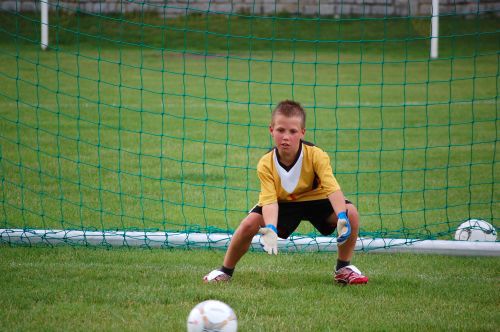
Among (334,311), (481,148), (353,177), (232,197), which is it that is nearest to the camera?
(334,311)

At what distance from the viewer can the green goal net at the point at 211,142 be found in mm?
6781

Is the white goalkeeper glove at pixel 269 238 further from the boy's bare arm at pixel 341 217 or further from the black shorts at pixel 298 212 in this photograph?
the black shorts at pixel 298 212

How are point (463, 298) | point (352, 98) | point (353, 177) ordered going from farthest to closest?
1. point (352, 98)
2. point (353, 177)
3. point (463, 298)

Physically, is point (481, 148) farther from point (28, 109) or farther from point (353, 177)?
point (28, 109)

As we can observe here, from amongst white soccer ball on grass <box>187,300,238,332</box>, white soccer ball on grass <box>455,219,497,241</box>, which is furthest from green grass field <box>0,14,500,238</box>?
white soccer ball on grass <box>187,300,238,332</box>

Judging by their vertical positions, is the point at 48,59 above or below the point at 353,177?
above

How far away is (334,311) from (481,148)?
21.4 ft

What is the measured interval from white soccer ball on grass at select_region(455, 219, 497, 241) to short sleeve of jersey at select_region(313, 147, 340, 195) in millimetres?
1648

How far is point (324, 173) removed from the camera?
4.79m

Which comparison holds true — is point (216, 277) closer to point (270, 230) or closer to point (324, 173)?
point (270, 230)

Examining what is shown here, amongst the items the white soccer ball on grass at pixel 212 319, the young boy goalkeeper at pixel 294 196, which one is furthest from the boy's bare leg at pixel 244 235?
the white soccer ball on grass at pixel 212 319

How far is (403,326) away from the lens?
4141 mm

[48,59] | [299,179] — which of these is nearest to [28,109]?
[48,59]

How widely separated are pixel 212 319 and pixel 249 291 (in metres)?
1.02
